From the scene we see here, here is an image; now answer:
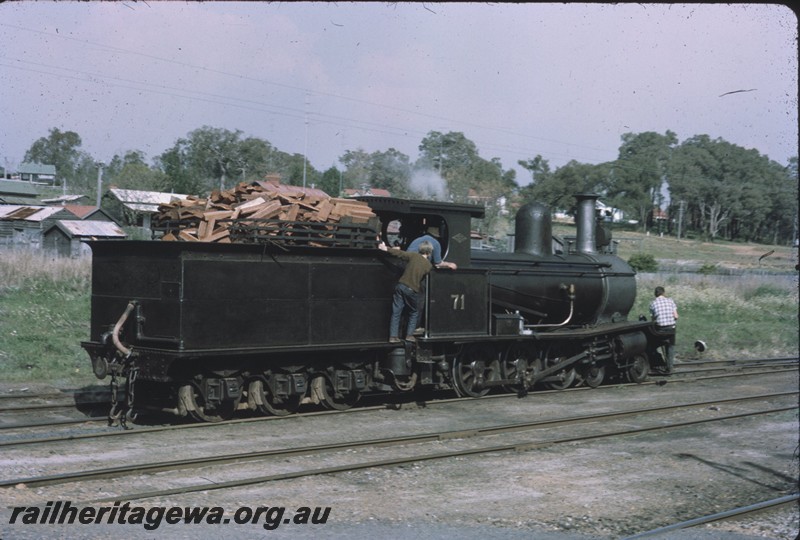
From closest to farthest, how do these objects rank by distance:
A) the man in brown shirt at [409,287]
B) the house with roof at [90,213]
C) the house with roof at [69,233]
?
the man in brown shirt at [409,287] → the house with roof at [69,233] → the house with roof at [90,213]

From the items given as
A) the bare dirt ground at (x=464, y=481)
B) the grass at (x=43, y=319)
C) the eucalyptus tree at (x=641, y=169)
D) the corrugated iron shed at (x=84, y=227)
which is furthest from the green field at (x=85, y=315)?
the eucalyptus tree at (x=641, y=169)

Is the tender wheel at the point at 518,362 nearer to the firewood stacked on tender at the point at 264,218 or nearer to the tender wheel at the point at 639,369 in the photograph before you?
the tender wheel at the point at 639,369

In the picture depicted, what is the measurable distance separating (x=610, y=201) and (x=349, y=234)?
66012 millimetres

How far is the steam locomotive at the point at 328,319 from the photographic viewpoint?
927 centimetres

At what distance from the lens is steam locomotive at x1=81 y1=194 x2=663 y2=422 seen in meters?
9.27

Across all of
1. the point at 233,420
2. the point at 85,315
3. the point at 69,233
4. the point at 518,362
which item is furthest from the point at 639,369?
the point at 69,233

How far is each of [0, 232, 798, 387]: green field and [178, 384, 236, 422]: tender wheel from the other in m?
3.94

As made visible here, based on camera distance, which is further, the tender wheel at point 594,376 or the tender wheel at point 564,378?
the tender wheel at point 594,376

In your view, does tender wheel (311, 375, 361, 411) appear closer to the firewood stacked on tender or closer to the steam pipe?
the firewood stacked on tender

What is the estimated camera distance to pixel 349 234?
409 inches

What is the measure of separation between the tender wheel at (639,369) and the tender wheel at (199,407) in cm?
815

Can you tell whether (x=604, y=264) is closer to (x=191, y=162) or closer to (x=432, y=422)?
(x=432, y=422)

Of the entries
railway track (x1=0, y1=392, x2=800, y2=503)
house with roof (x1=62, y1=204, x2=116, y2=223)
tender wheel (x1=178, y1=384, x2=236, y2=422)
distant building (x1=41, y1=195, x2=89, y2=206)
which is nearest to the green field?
railway track (x1=0, y1=392, x2=800, y2=503)

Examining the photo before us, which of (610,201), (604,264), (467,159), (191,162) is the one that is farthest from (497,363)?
(610,201)
